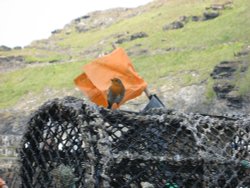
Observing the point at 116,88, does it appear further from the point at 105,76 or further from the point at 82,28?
the point at 82,28

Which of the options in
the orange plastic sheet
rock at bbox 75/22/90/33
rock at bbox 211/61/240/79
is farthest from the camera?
rock at bbox 75/22/90/33

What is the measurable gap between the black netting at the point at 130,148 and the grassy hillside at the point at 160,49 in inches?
950

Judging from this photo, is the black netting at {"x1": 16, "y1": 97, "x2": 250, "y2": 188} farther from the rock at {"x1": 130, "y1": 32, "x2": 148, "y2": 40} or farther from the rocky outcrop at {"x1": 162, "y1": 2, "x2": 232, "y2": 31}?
the rock at {"x1": 130, "y1": 32, "x2": 148, "y2": 40}

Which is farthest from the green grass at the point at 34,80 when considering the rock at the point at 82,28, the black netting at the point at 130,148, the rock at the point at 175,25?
the black netting at the point at 130,148

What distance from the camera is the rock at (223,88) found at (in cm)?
2861

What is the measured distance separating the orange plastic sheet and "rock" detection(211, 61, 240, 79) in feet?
82.5

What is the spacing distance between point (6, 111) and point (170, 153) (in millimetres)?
30767

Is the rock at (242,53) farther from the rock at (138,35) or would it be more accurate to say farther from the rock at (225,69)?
the rock at (138,35)

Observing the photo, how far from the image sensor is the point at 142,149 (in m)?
4.21

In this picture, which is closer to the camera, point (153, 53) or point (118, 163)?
point (118, 163)

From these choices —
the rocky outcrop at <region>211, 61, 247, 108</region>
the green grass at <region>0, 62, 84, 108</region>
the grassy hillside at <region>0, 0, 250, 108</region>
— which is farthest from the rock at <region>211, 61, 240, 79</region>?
the green grass at <region>0, 62, 84, 108</region>

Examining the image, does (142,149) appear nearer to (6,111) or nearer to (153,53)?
(6,111)

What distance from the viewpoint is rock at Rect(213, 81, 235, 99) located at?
93.9ft

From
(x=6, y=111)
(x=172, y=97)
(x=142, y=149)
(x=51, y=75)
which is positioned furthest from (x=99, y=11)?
(x=142, y=149)
